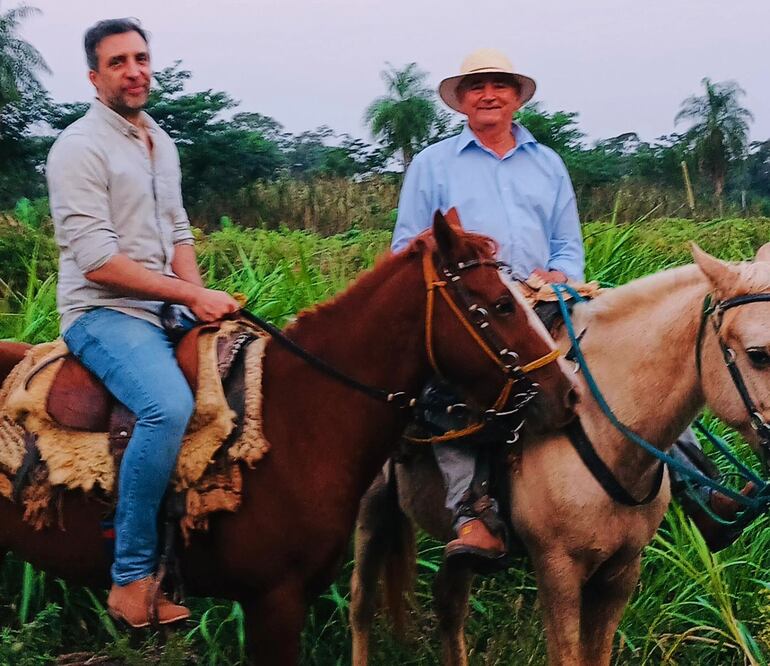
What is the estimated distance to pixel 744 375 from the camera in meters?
2.78

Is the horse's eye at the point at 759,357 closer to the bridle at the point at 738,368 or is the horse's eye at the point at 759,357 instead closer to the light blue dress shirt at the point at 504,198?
the bridle at the point at 738,368

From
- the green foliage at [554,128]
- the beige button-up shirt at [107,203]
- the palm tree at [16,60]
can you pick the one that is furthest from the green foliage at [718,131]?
the beige button-up shirt at [107,203]

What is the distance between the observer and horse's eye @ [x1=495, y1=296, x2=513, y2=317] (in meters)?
2.88

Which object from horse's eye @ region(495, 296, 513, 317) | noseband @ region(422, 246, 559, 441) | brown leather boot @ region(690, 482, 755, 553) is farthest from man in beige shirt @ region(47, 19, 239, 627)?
brown leather boot @ region(690, 482, 755, 553)

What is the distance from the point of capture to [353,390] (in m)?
3.03

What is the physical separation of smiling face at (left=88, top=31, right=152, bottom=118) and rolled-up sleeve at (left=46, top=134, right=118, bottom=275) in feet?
0.70

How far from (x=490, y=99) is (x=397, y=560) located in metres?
2.15

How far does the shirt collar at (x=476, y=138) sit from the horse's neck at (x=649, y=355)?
2.95ft

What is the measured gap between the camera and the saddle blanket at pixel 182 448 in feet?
9.56

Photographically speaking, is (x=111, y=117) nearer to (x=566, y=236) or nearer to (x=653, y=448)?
(x=566, y=236)

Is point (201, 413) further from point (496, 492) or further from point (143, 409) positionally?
point (496, 492)

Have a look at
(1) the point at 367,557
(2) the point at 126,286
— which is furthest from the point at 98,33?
(1) the point at 367,557

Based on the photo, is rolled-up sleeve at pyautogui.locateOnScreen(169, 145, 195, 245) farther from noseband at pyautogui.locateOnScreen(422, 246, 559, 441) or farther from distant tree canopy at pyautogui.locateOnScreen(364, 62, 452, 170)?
distant tree canopy at pyautogui.locateOnScreen(364, 62, 452, 170)

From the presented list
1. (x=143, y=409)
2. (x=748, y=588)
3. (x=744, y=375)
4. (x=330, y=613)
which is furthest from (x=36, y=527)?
(x=748, y=588)
